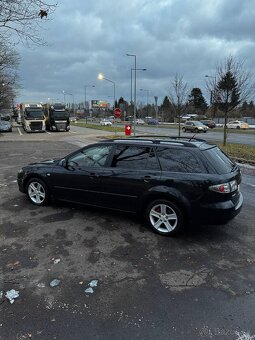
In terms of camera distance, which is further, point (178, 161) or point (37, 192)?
point (37, 192)

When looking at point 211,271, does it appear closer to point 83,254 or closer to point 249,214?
point 83,254

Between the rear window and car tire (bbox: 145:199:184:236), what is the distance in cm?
90

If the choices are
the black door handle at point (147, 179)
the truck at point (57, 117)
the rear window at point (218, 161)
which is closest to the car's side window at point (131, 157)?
the black door handle at point (147, 179)

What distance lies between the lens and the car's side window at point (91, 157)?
5887 mm

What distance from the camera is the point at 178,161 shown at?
512cm

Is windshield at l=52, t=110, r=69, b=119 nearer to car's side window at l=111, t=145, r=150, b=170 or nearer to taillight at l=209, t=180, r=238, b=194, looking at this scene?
car's side window at l=111, t=145, r=150, b=170

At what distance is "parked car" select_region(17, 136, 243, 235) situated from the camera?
191 inches

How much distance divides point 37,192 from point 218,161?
3.72 m

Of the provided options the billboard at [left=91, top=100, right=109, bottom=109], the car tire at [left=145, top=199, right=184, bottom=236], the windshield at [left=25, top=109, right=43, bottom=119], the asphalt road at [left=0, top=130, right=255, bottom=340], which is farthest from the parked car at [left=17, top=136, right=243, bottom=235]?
the billboard at [left=91, top=100, right=109, bottom=109]

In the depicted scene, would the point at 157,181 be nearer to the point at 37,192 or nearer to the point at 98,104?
the point at 37,192

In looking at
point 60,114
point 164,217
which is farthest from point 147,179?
point 60,114

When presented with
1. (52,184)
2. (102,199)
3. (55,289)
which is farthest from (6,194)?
(55,289)

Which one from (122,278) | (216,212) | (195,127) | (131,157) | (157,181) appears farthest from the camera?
(195,127)

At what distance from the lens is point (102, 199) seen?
577 cm
